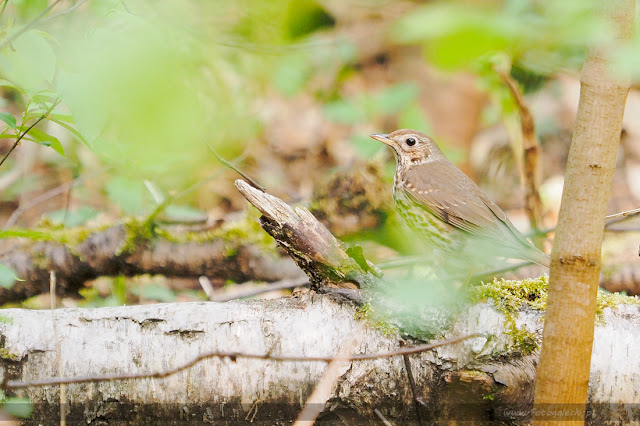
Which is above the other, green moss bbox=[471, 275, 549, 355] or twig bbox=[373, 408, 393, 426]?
green moss bbox=[471, 275, 549, 355]

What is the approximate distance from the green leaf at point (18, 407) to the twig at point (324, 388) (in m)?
0.73

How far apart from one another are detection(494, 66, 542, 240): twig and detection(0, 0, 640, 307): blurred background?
107 millimetres

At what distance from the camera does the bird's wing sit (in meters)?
2.72

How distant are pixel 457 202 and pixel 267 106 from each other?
14.4 ft

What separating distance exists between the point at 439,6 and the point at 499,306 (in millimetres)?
1285

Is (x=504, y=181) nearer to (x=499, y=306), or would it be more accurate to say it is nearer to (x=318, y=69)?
(x=318, y=69)

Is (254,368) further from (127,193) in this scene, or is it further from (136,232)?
(127,193)

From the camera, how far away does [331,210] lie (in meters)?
3.50

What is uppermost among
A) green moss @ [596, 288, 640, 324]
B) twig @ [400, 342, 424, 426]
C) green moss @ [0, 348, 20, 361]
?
green moss @ [596, 288, 640, 324]

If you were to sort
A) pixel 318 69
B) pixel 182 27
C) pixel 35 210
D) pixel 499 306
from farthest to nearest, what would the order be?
pixel 318 69 → pixel 35 210 → pixel 499 306 → pixel 182 27

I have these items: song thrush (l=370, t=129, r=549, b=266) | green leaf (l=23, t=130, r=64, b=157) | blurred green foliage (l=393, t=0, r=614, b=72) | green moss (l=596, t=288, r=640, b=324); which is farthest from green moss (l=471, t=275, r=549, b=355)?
green leaf (l=23, t=130, r=64, b=157)

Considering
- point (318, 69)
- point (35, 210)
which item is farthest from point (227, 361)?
point (318, 69)

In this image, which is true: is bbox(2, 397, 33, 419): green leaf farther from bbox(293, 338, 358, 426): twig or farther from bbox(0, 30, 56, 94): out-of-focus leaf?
bbox(0, 30, 56, 94): out-of-focus leaf

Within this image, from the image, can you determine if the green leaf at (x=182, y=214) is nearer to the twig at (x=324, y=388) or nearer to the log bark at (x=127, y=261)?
the log bark at (x=127, y=261)
